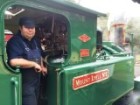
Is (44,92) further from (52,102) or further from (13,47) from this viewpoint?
(13,47)

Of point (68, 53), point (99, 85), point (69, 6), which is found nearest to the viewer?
point (69, 6)

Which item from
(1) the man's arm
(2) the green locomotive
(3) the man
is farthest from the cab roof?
(1) the man's arm

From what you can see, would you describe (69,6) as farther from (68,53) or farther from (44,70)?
(44,70)

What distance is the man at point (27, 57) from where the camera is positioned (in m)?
3.22

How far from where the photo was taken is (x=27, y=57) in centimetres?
336

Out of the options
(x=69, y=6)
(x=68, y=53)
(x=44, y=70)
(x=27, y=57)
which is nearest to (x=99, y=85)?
(x=68, y=53)

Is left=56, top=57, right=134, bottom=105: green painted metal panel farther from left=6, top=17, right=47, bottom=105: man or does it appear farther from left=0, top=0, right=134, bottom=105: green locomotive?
left=6, top=17, right=47, bottom=105: man

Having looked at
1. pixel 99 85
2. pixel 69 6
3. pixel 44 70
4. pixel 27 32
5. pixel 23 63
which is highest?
pixel 69 6

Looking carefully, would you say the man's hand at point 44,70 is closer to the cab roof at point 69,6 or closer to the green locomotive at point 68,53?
the green locomotive at point 68,53

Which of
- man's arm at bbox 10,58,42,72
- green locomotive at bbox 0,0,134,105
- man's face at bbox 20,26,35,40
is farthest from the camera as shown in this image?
green locomotive at bbox 0,0,134,105

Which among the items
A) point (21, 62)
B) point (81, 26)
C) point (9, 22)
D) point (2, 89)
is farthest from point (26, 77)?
point (9, 22)

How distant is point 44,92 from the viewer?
4.01m

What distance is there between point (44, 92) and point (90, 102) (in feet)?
2.08

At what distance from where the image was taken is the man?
322 cm
